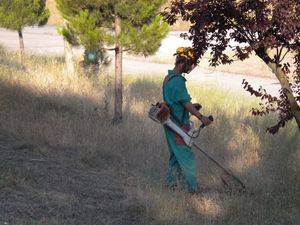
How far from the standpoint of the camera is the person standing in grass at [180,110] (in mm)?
6727

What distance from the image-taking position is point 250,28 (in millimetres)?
5172

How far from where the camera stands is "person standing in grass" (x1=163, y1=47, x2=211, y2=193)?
265 inches

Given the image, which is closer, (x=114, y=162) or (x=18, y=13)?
(x=114, y=162)

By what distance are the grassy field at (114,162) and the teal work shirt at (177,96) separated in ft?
2.52

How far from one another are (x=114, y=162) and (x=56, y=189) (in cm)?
158

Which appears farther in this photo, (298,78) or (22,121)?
(22,121)

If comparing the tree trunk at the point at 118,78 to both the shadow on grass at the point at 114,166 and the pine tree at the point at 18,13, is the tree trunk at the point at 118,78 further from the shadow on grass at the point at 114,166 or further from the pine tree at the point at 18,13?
the pine tree at the point at 18,13

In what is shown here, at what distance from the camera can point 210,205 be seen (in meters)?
6.28

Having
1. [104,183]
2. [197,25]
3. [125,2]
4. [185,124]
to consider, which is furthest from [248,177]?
[125,2]

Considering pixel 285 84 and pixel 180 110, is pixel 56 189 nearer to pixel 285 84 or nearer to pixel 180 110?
pixel 180 110

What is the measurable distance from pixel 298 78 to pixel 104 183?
252 cm

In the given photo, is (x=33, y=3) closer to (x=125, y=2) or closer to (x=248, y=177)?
(x=125, y=2)

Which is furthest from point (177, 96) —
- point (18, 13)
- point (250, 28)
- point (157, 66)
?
point (157, 66)

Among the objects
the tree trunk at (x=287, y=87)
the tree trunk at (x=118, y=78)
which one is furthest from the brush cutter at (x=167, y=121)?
the tree trunk at (x=118, y=78)
